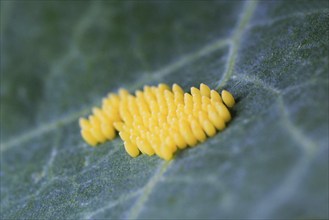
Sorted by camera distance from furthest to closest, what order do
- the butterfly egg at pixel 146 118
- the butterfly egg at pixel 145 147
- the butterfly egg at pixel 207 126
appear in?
the butterfly egg at pixel 146 118 → the butterfly egg at pixel 145 147 → the butterfly egg at pixel 207 126

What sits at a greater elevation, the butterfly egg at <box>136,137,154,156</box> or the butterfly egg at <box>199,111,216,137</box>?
the butterfly egg at <box>136,137,154,156</box>

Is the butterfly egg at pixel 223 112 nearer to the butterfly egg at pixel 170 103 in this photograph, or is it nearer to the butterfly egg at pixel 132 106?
the butterfly egg at pixel 170 103

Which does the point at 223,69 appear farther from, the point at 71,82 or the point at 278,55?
the point at 71,82

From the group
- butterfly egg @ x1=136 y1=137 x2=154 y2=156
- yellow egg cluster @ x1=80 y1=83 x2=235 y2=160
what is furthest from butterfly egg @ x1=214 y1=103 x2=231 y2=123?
butterfly egg @ x1=136 y1=137 x2=154 y2=156

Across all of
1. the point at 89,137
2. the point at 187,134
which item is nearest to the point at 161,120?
the point at 187,134

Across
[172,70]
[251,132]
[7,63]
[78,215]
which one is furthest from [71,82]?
[251,132]

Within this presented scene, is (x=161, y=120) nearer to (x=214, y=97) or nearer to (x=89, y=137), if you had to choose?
(x=214, y=97)

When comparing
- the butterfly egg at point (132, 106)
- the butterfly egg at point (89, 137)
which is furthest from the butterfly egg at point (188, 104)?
the butterfly egg at point (89, 137)

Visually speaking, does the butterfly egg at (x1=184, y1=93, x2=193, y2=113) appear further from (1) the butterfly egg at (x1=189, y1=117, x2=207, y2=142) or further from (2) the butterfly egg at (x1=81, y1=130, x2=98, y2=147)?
(2) the butterfly egg at (x1=81, y1=130, x2=98, y2=147)
